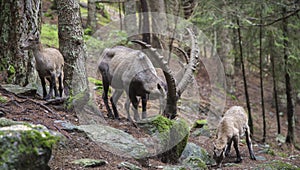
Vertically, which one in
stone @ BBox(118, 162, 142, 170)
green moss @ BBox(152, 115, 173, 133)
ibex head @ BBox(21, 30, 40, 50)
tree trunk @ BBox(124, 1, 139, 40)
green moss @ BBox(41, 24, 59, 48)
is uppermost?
tree trunk @ BBox(124, 1, 139, 40)

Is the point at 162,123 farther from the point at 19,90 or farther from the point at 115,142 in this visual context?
the point at 19,90

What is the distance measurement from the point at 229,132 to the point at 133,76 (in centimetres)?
238

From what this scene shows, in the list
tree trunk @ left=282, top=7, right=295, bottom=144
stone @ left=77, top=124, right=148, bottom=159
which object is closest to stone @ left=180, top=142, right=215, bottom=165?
stone @ left=77, top=124, right=148, bottom=159

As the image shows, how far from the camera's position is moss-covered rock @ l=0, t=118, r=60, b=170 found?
3184mm

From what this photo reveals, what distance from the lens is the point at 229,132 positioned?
7.63 m

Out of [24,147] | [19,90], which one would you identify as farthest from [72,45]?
[24,147]

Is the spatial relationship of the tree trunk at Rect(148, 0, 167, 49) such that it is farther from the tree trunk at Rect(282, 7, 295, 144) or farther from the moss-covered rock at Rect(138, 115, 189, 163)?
the moss-covered rock at Rect(138, 115, 189, 163)

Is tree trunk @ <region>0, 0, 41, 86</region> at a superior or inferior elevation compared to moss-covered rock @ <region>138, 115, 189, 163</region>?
superior

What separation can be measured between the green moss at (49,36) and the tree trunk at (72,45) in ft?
23.2

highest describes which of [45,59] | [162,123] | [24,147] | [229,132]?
[45,59]

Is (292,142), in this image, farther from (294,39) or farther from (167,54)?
(167,54)

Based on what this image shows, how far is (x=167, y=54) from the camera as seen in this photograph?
13828 mm

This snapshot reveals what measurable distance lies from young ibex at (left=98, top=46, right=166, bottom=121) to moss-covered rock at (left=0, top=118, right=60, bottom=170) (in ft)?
13.3

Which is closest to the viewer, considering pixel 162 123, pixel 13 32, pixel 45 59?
pixel 162 123
